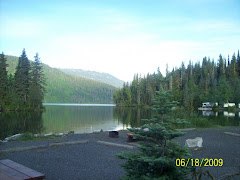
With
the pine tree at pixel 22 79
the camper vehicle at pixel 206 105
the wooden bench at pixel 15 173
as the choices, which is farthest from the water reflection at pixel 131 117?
the camper vehicle at pixel 206 105

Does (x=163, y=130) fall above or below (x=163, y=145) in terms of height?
above

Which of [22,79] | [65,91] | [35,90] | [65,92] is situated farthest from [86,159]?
[65,91]

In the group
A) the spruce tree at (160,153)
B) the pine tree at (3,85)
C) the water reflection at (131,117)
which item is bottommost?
the water reflection at (131,117)

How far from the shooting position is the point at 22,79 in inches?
1970

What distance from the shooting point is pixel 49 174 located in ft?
20.2

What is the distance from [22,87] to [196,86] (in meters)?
63.4

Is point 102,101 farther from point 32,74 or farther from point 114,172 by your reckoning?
point 114,172

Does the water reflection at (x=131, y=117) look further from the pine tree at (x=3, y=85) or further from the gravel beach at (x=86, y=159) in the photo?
the pine tree at (x=3, y=85)

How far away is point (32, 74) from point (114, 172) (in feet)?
167

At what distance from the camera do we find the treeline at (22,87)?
151 feet

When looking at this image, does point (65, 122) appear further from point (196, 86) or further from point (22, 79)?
point (196, 86)

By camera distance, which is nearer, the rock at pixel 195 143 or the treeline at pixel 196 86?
the rock at pixel 195 143

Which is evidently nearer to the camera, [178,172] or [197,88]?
[178,172]

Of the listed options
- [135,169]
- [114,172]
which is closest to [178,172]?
[135,169]
